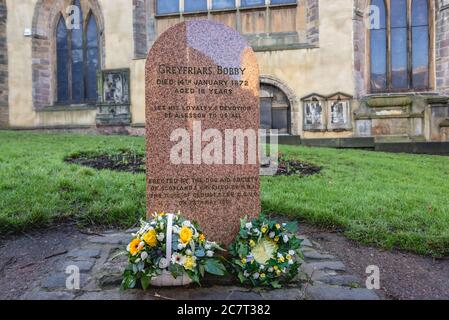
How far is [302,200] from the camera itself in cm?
542

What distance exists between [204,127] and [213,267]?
128cm

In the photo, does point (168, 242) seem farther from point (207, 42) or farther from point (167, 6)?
point (167, 6)

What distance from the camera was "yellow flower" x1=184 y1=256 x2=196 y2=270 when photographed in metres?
2.89

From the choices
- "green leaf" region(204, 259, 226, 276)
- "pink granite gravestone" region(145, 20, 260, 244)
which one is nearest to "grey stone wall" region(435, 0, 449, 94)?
"pink granite gravestone" region(145, 20, 260, 244)

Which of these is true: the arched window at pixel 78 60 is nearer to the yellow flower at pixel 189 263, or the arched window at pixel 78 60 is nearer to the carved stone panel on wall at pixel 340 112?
the carved stone panel on wall at pixel 340 112

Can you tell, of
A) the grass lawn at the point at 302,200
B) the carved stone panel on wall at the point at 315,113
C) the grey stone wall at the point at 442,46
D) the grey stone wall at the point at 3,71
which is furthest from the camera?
the grey stone wall at the point at 3,71

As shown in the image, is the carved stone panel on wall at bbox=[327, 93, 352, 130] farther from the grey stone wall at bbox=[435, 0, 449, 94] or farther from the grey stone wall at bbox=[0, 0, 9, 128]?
the grey stone wall at bbox=[0, 0, 9, 128]

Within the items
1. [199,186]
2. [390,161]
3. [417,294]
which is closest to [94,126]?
[390,161]

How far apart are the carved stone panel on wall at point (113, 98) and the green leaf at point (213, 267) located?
12.2 metres

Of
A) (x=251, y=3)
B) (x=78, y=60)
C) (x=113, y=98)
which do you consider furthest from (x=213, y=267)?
(x=78, y=60)

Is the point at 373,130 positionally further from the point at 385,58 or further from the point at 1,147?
the point at 1,147

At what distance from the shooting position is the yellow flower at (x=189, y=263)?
2.89 m

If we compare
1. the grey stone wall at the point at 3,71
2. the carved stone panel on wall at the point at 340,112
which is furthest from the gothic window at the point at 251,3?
the grey stone wall at the point at 3,71

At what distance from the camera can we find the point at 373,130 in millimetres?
12523
